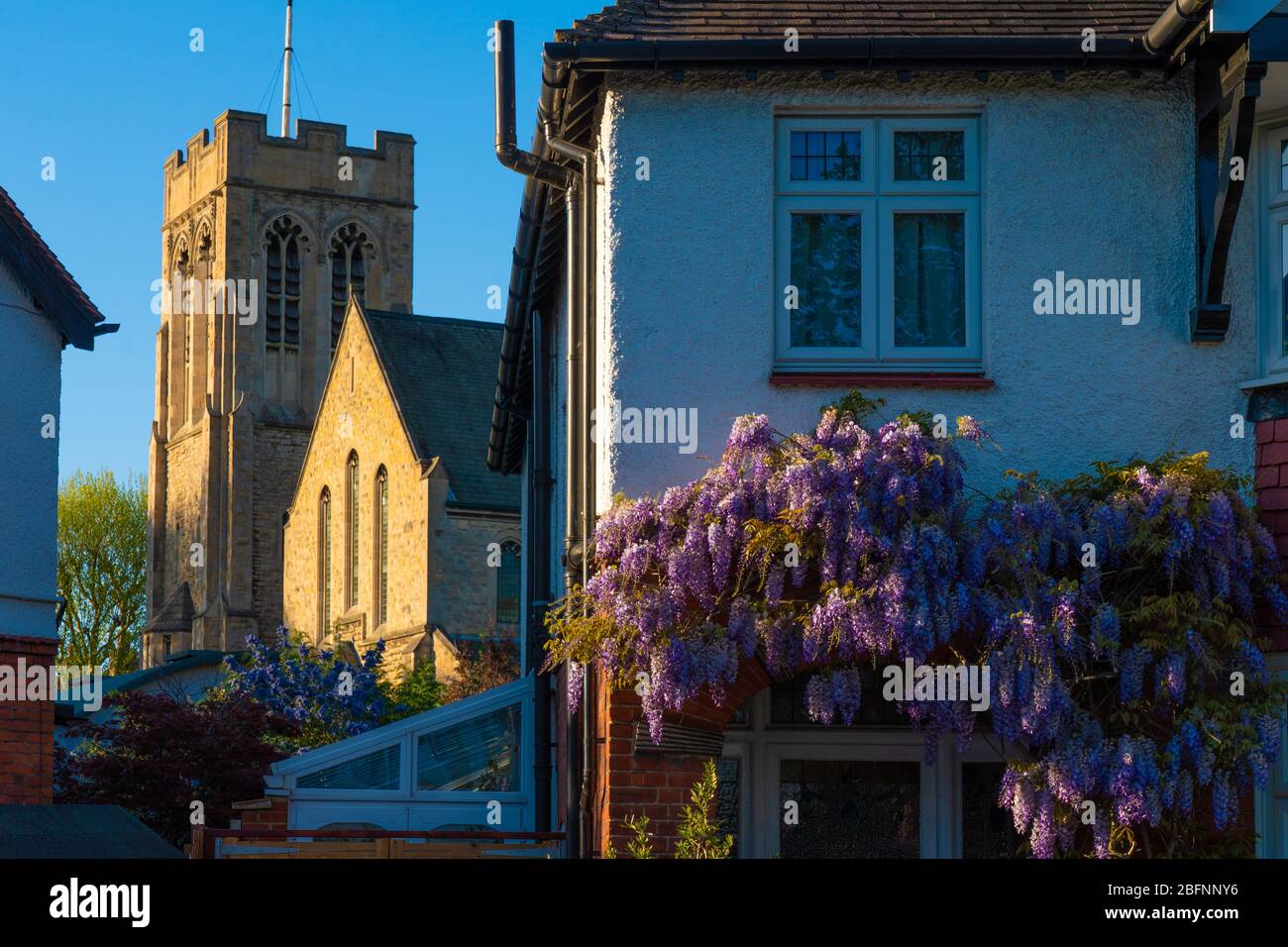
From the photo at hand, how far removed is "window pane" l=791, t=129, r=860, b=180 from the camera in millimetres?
13047

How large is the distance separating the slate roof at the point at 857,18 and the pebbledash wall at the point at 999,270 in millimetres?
297

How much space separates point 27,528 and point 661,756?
9.72m

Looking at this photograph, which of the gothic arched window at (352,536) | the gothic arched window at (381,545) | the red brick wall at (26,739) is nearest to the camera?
the red brick wall at (26,739)

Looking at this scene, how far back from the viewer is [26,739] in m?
19.5

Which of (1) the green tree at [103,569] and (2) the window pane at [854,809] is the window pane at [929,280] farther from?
(1) the green tree at [103,569]

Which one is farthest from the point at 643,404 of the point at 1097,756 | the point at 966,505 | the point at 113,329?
the point at 113,329

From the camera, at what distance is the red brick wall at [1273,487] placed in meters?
12.3

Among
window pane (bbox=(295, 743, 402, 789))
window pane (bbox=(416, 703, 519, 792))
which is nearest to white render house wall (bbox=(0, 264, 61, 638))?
window pane (bbox=(295, 743, 402, 789))

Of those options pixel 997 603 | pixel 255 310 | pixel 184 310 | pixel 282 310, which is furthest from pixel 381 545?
pixel 997 603

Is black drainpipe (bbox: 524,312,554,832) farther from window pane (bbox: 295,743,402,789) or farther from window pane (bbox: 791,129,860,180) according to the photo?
window pane (bbox: 791,129,860,180)

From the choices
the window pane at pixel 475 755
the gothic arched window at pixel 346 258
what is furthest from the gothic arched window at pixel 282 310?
the window pane at pixel 475 755

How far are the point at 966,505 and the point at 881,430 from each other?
64cm

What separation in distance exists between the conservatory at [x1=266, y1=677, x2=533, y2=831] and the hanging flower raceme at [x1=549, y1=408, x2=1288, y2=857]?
5.13 metres

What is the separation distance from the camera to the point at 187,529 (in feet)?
228
